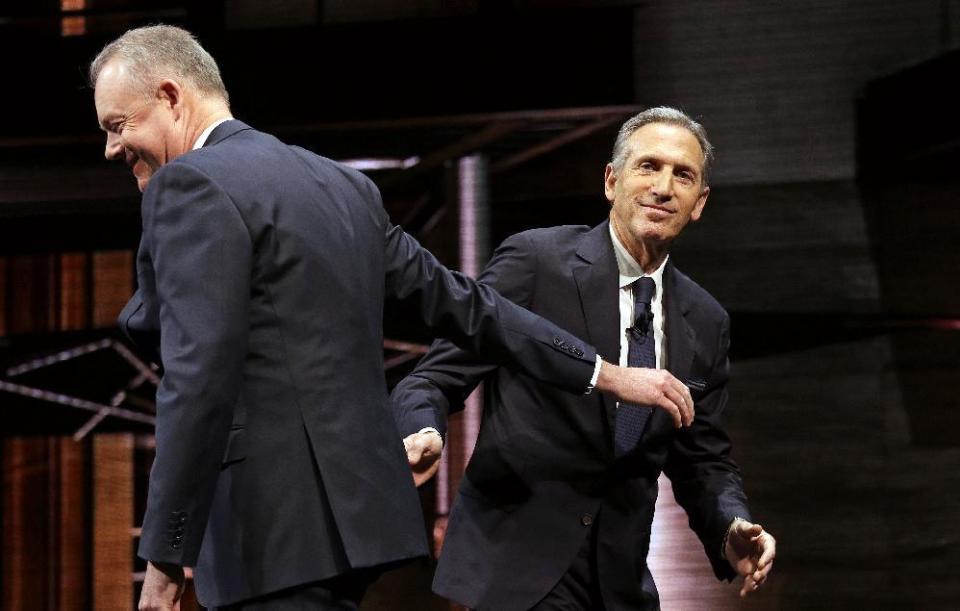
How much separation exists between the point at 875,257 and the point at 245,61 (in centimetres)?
231

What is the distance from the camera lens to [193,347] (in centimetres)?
138

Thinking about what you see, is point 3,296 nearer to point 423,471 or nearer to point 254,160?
point 423,471

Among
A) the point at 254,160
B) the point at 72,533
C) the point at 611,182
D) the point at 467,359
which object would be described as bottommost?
the point at 72,533

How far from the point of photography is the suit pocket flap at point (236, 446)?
1464 mm

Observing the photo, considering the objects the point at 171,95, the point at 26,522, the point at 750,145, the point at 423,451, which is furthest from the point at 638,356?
the point at 26,522

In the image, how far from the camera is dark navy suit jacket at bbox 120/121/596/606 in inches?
55.0

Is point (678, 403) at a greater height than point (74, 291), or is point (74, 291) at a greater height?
point (678, 403)

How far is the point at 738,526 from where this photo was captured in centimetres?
199

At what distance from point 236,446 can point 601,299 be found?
2.42 feet

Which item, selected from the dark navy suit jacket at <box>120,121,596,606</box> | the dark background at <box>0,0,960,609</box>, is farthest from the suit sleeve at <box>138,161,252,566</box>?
the dark background at <box>0,0,960,609</box>

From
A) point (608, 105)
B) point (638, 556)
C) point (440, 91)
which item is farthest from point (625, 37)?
point (638, 556)

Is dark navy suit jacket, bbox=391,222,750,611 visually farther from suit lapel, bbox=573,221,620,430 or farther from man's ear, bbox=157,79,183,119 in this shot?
man's ear, bbox=157,79,183,119

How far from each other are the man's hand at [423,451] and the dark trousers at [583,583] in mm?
288

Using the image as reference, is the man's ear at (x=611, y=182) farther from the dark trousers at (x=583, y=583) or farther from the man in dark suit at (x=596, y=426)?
the dark trousers at (x=583, y=583)
